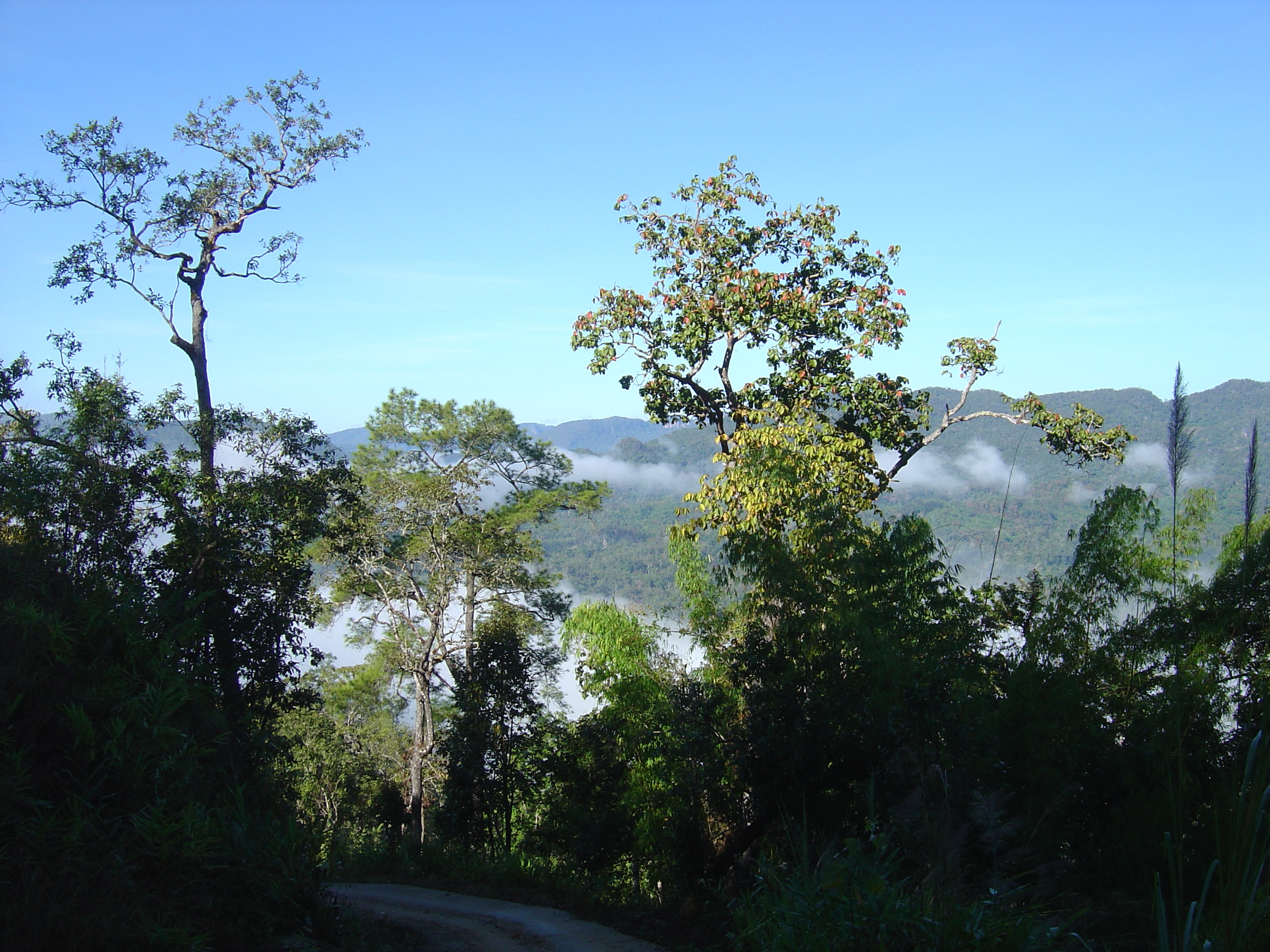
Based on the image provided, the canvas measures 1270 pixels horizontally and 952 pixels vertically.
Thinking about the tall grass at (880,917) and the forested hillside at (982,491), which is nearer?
the tall grass at (880,917)

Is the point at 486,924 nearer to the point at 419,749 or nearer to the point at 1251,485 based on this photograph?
the point at 1251,485

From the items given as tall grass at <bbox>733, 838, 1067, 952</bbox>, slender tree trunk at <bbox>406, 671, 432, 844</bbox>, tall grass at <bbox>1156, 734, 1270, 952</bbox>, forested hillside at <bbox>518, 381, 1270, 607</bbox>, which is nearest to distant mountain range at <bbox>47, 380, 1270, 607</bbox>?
forested hillside at <bbox>518, 381, 1270, 607</bbox>

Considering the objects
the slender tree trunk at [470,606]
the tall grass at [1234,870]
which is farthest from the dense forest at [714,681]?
the slender tree trunk at [470,606]

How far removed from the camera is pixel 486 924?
9258 millimetres

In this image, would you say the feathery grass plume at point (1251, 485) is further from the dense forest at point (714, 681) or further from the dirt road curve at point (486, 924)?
the dirt road curve at point (486, 924)

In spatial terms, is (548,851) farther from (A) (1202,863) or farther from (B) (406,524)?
(A) (1202,863)

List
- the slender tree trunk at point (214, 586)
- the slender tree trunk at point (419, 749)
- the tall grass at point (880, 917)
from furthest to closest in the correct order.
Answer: the slender tree trunk at point (419, 749), the slender tree trunk at point (214, 586), the tall grass at point (880, 917)

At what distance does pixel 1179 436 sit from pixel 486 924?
7.87 metres

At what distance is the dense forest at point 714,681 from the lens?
4.45 meters

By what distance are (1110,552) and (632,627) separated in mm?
6083

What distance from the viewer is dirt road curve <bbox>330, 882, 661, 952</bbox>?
27.1 ft

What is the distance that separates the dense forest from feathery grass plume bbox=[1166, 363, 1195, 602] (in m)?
0.02

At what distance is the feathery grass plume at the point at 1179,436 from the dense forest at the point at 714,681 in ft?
0.07

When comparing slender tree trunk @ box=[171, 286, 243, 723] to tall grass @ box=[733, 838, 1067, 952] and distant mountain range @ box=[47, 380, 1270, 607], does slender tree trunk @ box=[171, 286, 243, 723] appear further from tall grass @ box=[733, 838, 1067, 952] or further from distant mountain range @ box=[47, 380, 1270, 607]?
tall grass @ box=[733, 838, 1067, 952]
